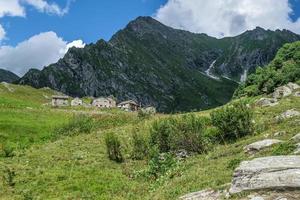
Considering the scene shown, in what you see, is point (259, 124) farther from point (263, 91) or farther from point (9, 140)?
point (263, 91)

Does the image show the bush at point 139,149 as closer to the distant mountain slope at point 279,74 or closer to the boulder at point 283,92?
the boulder at point 283,92

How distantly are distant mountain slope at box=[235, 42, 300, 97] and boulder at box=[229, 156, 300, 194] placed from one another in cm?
7697

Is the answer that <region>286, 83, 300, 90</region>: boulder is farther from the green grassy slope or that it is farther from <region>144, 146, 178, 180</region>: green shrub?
<region>144, 146, 178, 180</region>: green shrub

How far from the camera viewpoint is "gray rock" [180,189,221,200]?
21164 mm

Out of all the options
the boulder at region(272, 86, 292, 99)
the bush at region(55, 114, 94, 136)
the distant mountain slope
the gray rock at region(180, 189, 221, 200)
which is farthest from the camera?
the distant mountain slope

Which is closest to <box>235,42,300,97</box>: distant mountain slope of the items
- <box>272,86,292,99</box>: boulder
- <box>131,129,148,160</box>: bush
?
<box>272,86,292,99</box>: boulder

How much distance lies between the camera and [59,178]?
34938 mm

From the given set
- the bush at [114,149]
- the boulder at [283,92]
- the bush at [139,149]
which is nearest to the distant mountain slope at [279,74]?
the boulder at [283,92]

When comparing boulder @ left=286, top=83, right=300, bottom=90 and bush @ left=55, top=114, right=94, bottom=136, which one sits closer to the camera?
bush @ left=55, top=114, right=94, bottom=136

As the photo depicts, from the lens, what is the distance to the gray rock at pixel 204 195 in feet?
69.4

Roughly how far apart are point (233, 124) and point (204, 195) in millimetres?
23269

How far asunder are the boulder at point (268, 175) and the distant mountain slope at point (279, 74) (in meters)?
77.0

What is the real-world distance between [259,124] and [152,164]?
15237 millimetres

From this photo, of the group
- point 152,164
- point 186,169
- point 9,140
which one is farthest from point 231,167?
point 9,140
